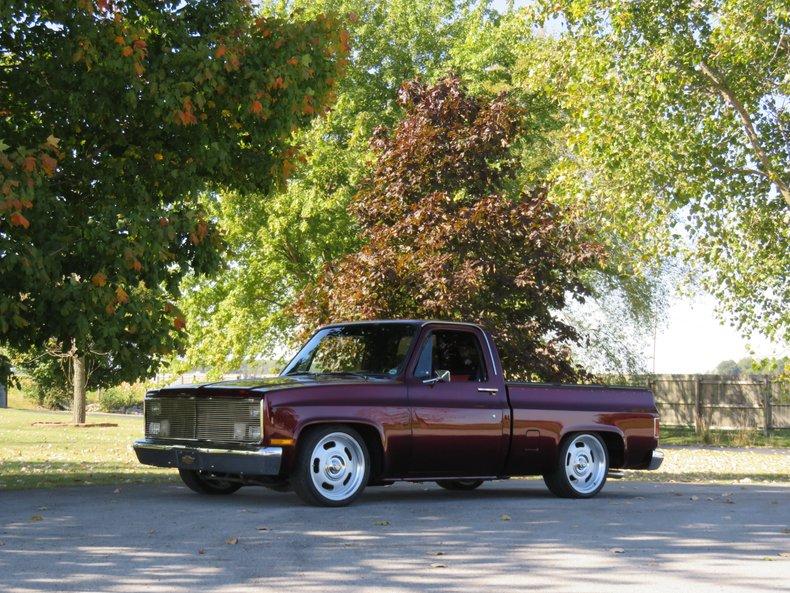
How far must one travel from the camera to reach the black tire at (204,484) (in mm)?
12727

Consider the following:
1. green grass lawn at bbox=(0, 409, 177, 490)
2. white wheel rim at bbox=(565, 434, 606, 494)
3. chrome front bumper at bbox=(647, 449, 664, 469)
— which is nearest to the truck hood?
white wheel rim at bbox=(565, 434, 606, 494)

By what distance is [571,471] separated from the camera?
43.6 ft

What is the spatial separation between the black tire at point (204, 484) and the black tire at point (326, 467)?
1.73 meters

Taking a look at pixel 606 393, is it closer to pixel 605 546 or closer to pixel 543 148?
pixel 605 546

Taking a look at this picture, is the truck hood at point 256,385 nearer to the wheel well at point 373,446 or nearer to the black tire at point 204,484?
the wheel well at point 373,446

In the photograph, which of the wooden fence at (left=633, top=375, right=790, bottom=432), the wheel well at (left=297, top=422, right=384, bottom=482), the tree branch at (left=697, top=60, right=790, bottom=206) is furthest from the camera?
the wooden fence at (left=633, top=375, right=790, bottom=432)

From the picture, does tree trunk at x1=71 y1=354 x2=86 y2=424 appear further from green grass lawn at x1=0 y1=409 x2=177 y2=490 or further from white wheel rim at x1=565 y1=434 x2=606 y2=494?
white wheel rim at x1=565 y1=434 x2=606 y2=494

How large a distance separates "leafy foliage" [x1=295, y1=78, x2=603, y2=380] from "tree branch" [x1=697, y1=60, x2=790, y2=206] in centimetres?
562

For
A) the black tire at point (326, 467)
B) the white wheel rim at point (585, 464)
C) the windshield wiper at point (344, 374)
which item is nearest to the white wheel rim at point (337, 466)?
the black tire at point (326, 467)

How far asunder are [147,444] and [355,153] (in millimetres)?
23271

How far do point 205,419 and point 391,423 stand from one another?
182 cm

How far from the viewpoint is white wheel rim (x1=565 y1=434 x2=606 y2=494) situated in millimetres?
13297

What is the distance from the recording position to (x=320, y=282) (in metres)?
22.2

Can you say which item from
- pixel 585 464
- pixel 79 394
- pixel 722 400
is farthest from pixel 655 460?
pixel 722 400
